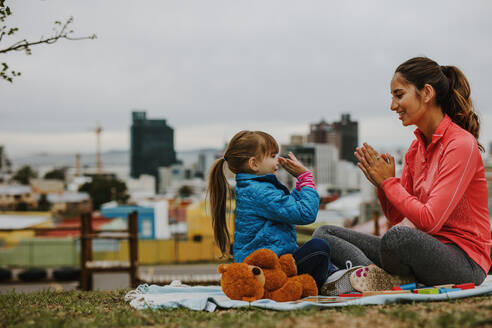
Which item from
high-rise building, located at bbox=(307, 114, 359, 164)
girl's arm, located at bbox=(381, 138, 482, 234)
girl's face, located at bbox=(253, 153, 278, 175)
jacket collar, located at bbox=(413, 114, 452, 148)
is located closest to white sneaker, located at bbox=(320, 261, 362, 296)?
girl's arm, located at bbox=(381, 138, 482, 234)

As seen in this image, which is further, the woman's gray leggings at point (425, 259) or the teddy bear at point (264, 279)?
the teddy bear at point (264, 279)

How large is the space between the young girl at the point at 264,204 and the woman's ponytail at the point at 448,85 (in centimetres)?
90

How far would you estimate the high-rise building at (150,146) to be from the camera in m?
125

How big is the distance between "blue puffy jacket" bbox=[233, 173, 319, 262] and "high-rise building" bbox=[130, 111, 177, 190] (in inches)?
4712

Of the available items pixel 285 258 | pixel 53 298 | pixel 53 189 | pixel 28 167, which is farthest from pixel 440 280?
pixel 28 167

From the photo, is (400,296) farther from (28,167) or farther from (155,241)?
(28,167)

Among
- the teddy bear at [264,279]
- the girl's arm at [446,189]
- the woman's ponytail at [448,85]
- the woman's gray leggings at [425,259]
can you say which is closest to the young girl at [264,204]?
the teddy bear at [264,279]

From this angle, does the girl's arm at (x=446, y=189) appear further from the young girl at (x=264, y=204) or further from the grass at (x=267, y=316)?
the young girl at (x=264, y=204)

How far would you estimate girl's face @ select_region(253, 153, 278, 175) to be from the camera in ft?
10.0

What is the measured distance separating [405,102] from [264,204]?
1087mm

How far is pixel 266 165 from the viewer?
306 cm

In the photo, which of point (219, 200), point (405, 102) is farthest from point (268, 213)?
point (405, 102)

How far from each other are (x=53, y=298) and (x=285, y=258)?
72.3 inches

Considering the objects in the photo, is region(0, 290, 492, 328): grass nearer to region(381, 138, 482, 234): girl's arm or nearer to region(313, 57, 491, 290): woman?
region(313, 57, 491, 290): woman
